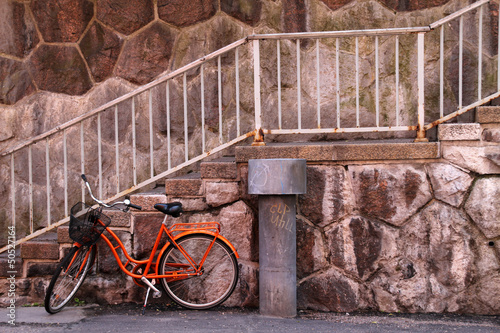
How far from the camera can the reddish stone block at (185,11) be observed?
5500 millimetres

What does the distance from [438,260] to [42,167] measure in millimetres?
4275

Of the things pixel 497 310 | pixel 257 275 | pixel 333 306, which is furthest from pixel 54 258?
pixel 497 310

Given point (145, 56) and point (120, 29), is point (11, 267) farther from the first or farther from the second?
point (120, 29)

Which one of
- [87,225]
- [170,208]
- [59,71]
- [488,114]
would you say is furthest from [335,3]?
[87,225]

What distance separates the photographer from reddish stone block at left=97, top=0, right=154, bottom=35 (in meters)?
5.50

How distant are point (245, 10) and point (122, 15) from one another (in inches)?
56.0

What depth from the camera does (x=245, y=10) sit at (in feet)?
18.0

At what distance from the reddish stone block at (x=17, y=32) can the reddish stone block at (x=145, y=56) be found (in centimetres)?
105

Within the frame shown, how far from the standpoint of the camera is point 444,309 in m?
4.23

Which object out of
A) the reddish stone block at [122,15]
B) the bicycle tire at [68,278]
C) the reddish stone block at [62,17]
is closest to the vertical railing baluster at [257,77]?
the reddish stone block at [122,15]

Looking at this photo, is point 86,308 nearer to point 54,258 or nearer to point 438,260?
point 54,258

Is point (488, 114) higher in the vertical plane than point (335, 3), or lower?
lower

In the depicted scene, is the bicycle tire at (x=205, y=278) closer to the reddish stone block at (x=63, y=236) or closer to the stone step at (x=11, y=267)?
the reddish stone block at (x=63, y=236)

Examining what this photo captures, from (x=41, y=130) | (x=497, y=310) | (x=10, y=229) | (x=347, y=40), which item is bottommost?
(x=497, y=310)
